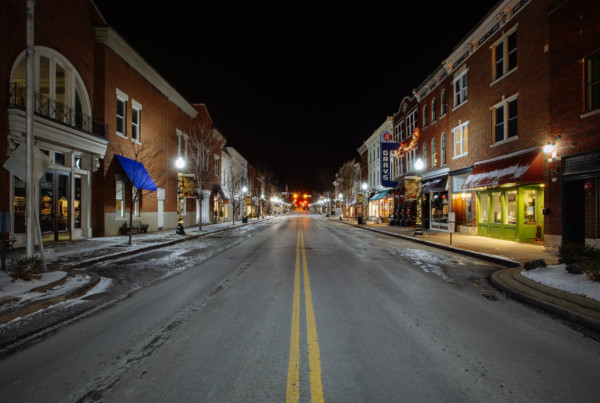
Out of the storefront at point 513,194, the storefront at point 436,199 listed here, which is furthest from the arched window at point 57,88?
the storefront at point 436,199

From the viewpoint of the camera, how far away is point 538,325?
16.4 feet

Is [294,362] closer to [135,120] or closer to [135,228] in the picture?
[135,228]

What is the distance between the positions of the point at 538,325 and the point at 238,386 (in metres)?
4.79

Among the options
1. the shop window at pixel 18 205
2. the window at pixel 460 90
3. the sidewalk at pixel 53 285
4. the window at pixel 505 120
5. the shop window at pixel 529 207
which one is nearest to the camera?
the sidewalk at pixel 53 285

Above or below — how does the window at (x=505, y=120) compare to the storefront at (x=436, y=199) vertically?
above

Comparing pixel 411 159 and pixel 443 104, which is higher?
pixel 443 104

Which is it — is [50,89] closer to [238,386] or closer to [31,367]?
[31,367]

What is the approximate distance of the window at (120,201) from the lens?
19.1 metres

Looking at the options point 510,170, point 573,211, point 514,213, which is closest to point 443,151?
point 514,213

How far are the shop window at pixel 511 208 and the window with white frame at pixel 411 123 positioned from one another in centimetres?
1435

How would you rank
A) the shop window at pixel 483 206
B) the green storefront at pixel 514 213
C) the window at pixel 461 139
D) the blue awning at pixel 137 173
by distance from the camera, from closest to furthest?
the green storefront at pixel 514 213
the blue awning at pixel 137 173
the shop window at pixel 483 206
the window at pixel 461 139

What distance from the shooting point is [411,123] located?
98.9ft

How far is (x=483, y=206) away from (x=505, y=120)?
504 centimetres

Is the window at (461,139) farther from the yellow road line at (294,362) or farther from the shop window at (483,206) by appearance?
the yellow road line at (294,362)
